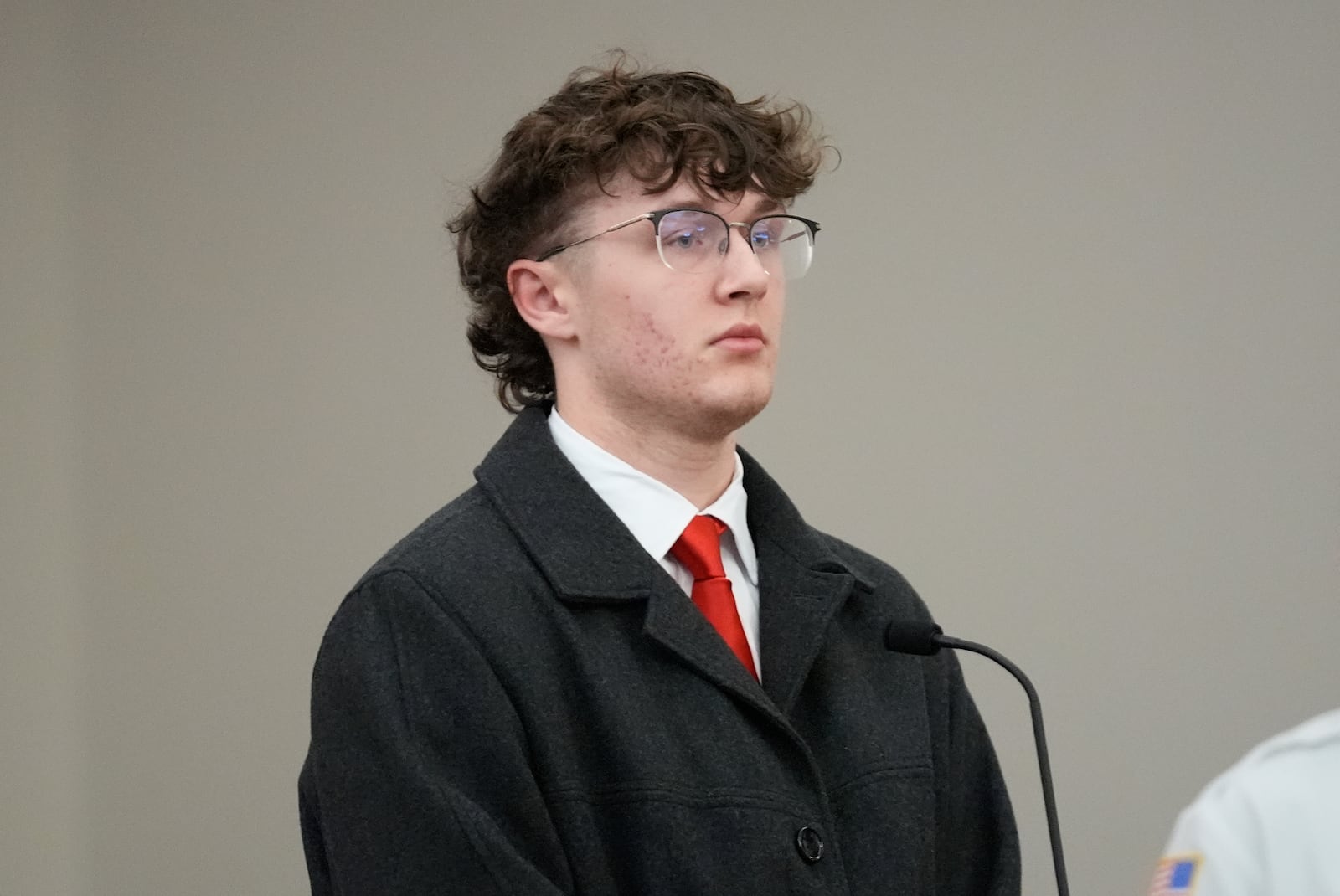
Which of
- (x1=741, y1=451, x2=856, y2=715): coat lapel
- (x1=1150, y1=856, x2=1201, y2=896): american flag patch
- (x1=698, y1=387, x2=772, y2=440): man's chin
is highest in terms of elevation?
(x1=698, y1=387, x2=772, y2=440): man's chin

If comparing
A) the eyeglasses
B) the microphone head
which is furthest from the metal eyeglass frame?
the microphone head

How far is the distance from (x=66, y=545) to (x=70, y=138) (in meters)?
0.83

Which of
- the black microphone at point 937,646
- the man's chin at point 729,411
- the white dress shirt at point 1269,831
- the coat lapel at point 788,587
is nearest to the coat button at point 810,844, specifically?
the coat lapel at point 788,587

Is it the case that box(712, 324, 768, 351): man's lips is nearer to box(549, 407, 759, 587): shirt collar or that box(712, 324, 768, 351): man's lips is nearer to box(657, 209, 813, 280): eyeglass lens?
box(657, 209, 813, 280): eyeglass lens

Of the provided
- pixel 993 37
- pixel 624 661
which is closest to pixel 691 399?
pixel 624 661

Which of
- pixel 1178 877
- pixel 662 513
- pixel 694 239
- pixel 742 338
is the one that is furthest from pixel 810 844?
pixel 1178 877

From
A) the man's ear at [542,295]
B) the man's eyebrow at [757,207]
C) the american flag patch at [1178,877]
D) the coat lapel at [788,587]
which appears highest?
the man's eyebrow at [757,207]

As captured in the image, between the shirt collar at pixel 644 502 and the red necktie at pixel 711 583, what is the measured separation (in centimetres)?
2

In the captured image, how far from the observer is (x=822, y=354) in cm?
368

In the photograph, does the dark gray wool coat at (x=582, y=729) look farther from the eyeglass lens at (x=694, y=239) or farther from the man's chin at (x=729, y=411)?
the eyeglass lens at (x=694, y=239)

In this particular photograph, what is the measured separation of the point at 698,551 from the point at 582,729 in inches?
10.9

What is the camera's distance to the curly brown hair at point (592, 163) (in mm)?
2062

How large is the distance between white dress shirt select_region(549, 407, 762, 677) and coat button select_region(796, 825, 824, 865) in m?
0.20

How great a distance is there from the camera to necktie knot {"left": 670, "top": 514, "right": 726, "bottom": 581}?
2.00 m
